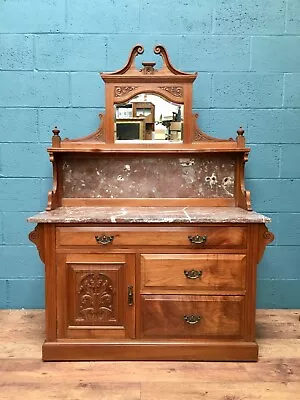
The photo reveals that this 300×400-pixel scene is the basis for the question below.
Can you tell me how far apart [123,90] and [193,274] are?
1.12 meters

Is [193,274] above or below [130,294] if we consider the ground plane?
above

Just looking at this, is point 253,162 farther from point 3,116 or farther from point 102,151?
point 3,116

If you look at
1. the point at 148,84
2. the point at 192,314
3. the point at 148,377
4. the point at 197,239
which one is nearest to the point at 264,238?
the point at 197,239

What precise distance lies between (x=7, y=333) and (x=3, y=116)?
1.36 m

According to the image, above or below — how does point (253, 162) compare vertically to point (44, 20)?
below

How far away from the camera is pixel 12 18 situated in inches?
111

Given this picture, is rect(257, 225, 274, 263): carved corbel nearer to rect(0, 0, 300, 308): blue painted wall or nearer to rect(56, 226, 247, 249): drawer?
rect(56, 226, 247, 249): drawer

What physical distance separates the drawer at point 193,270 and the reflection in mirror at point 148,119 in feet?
2.40

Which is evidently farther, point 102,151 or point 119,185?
point 119,185

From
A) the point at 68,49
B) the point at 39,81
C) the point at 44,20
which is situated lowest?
the point at 39,81

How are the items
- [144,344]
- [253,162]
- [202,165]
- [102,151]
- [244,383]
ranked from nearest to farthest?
[244,383] < [144,344] < [102,151] < [202,165] < [253,162]

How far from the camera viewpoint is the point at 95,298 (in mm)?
Result: 2299

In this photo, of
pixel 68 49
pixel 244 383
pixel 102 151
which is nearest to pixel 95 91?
pixel 68 49

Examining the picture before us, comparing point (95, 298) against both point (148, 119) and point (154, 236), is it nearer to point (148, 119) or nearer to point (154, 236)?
point (154, 236)
